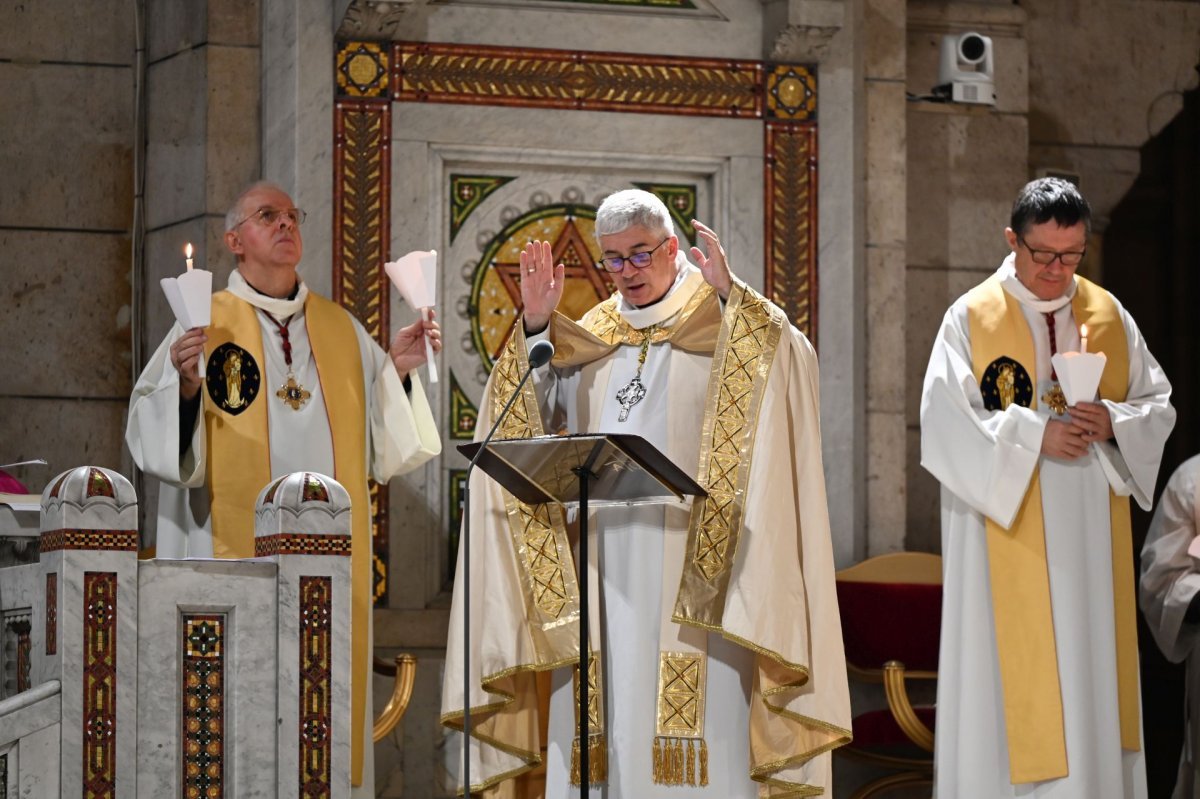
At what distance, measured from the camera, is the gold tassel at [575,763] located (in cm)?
588

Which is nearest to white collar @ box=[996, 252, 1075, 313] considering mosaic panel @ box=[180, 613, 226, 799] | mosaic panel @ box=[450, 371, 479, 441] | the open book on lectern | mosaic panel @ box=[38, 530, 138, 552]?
the open book on lectern

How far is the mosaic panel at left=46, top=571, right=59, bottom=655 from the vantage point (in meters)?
4.83

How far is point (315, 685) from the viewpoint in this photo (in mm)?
5055

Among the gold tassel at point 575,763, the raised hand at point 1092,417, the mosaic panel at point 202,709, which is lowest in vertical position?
the gold tassel at point 575,763

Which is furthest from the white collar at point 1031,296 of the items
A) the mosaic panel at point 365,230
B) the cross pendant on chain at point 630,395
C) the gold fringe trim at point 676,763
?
Result: the mosaic panel at point 365,230

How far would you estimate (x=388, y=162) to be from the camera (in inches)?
310

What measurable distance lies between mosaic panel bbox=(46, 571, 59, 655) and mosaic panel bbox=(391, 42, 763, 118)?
3461 mm

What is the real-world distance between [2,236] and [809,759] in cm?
416

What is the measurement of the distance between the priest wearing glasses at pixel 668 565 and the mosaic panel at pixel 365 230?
63.9 inches

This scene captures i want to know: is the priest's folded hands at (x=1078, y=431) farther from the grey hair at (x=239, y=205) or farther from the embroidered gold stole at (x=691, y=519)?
the grey hair at (x=239, y=205)

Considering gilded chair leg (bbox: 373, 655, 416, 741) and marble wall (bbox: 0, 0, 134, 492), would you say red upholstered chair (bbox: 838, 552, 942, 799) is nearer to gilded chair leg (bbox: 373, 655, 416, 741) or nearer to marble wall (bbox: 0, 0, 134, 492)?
gilded chair leg (bbox: 373, 655, 416, 741)

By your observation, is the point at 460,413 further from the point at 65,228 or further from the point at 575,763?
the point at 575,763

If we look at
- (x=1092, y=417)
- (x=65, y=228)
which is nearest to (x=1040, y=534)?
(x=1092, y=417)

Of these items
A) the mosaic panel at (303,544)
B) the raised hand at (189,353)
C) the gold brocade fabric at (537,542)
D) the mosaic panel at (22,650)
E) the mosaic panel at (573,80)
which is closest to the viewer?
the mosaic panel at (303,544)
